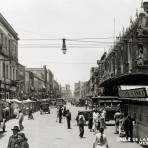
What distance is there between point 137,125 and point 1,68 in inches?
1423

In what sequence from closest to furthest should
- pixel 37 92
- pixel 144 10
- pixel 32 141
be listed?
1. pixel 32 141
2. pixel 144 10
3. pixel 37 92

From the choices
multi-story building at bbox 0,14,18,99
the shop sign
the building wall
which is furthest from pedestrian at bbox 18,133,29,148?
multi-story building at bbox 0,14,18,99

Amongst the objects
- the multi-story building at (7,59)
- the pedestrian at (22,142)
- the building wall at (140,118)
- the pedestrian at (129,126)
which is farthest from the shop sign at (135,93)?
the multi-story building at (7,59)

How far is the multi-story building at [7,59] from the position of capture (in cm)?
5759

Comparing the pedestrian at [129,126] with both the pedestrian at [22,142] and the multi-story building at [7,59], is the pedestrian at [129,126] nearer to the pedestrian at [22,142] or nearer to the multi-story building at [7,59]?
the pedestrian at [22,142]

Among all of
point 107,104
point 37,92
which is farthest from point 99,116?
point 37,92

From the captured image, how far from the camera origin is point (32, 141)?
24.3m

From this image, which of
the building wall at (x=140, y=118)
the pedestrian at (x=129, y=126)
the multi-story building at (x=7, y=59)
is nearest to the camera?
the building wall at (x=140, y=118)

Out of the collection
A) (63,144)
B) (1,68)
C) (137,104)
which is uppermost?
(1,68)

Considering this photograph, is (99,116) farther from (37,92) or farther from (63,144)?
(37,92)

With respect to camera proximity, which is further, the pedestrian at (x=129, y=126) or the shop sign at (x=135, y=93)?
the pedestrian at (x=129, y=126)

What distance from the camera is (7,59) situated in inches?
2370

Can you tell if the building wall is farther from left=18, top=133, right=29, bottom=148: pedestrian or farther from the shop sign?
left=18, top=133, right=29, bottom=148: pedestrian

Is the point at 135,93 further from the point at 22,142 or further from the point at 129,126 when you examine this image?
the point at 22,142
